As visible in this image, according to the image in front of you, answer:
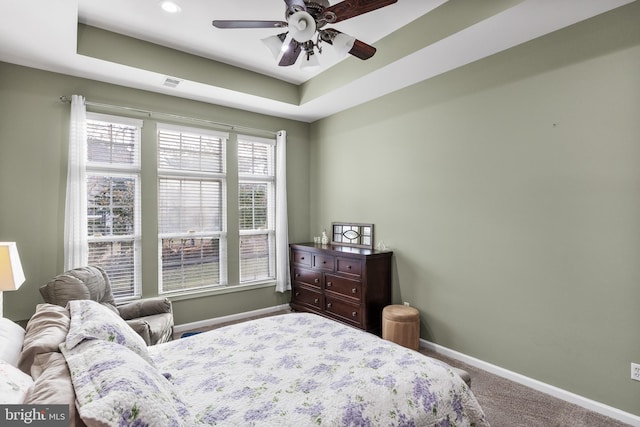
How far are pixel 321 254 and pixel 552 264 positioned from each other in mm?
2375

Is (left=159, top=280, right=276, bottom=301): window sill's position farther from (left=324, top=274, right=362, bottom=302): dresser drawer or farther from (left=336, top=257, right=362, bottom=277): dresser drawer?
(left=336, top=257, right=362, bottom=277): dresser drawer

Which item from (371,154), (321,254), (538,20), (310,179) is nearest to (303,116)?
(310,179)

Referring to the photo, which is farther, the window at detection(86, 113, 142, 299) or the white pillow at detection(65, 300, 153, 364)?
the window at detection(86, 113, 142, 299)

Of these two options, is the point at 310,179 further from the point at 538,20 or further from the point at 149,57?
the point at 538,20

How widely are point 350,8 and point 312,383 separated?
208 centimetres

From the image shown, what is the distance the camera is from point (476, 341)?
3.03 metres

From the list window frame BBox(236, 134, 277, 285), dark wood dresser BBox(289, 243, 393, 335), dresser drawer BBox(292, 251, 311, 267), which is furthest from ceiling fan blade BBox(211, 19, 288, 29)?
dresser drawer BBox(292, 251, 311, 267)

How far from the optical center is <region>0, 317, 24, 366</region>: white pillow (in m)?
1.36

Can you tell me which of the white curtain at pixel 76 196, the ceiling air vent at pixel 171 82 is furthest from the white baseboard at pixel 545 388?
the ceiling air vent at pixel 171 82

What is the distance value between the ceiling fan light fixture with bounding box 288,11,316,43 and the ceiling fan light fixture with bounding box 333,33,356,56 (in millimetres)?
276

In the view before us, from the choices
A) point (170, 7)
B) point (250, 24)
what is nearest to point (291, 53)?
point (250, 24)

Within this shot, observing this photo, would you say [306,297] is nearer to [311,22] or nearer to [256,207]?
[256,207]

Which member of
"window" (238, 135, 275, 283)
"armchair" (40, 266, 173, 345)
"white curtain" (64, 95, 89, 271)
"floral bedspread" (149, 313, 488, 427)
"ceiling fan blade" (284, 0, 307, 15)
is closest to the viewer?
"floral bedspread" (149, 313, 488, 427)

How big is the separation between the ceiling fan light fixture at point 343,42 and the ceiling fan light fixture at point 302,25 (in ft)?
0.91
